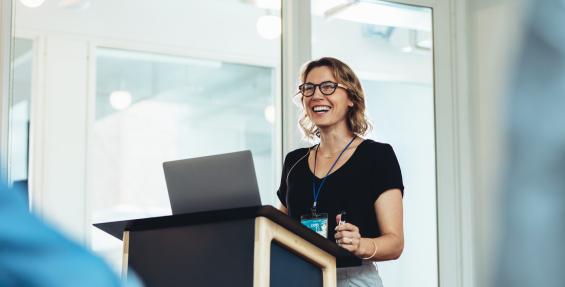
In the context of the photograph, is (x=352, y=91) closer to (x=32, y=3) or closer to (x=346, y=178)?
(x=346, y=178)

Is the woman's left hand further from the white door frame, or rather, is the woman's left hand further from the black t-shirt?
the white door frame

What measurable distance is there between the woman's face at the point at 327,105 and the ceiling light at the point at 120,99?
2.76 meters

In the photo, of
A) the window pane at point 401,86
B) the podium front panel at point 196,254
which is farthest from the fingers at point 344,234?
the window pane at point 401,86

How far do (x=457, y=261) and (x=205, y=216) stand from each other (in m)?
2.56

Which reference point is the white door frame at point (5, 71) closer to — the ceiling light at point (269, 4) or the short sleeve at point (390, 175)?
the ceiling light at point (269, 4)

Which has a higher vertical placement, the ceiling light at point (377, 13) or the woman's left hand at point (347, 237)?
the ceiling light at point (377, 13)

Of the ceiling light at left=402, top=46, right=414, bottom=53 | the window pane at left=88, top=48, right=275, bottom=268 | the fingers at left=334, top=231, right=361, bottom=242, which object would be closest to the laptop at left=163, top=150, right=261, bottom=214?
the fingers at left=334, top=231, right=361, bottom=242

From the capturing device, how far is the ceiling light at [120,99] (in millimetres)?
4875

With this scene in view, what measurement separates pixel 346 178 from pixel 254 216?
649 mm

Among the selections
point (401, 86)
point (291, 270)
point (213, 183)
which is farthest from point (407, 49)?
point (291, 270)

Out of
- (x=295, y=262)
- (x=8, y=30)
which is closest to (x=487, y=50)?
(x=8, y=30)

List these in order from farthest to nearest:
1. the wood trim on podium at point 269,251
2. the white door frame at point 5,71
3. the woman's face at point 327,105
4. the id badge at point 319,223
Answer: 1. the white door frame at point 5,71
2. the woman's face at point 327,105
3. the id badge at point 319,223
4. the wood trim on podium at point 269,251

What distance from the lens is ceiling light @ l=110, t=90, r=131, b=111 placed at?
192 inches

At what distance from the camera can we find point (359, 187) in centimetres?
215
